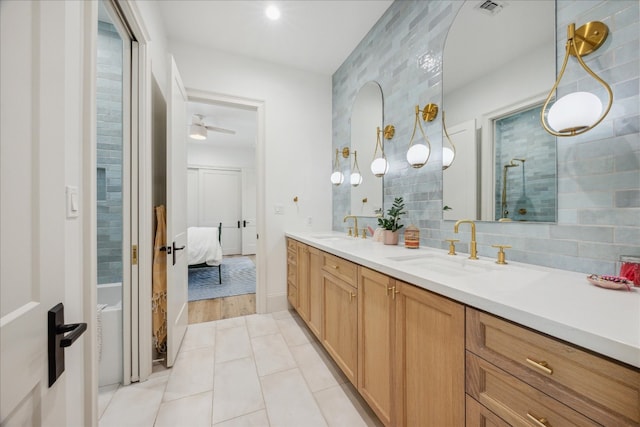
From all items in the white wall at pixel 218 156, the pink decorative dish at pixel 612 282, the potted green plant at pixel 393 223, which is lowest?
the pink decorative dish at pixel 612 282

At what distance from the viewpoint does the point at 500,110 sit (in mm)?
1313

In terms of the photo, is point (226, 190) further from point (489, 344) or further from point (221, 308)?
point (489, 344)

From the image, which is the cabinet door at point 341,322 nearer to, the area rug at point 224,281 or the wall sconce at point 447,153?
the wall sconce at point 447,153

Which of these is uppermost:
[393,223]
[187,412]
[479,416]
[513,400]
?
[393,223]

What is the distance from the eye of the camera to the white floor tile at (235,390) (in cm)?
140

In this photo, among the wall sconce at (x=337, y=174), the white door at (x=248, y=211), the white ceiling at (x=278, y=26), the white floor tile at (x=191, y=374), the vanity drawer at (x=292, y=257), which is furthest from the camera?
the white door at (x=248, y=211)

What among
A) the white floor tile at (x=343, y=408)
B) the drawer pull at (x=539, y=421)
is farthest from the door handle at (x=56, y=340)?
the white floor tile at (x=343, y=408)

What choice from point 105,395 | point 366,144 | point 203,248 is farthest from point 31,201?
point 203,248

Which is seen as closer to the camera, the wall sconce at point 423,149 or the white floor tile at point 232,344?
the wall sconce at point 423,149

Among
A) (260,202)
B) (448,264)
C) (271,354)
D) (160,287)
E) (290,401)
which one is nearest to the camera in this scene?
(448,264)

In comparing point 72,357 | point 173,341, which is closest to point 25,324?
point 72,357

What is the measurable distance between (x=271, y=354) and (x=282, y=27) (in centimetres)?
287

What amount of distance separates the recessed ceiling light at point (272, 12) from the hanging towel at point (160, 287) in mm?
1872

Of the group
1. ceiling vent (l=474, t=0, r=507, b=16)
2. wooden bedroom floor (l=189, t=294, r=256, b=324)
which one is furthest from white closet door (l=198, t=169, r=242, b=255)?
ceiling vent (l=474, t=0, r=507, b=16)
